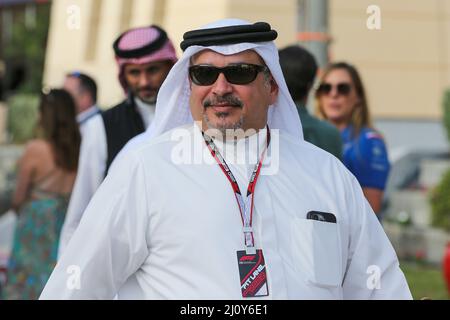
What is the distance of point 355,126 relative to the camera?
5777mm

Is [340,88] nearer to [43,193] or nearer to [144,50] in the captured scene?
[144,50]

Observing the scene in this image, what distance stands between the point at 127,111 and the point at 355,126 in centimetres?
124

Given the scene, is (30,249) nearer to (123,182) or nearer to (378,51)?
(123,182)

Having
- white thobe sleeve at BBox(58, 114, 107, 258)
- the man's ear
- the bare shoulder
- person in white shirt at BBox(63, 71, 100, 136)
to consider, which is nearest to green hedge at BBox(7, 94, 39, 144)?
person in white shirt at BBox(63, 71, 100, 136)

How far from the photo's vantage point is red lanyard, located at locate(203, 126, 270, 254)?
317 cm

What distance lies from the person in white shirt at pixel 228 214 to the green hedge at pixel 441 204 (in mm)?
9142

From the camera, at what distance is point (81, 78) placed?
8094 mm

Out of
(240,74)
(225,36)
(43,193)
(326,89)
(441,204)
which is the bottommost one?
(441,204)

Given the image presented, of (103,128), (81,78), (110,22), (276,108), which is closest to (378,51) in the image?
(110,22)

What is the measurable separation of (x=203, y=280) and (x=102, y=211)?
1.23 feet

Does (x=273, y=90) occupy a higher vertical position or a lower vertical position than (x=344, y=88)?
higher

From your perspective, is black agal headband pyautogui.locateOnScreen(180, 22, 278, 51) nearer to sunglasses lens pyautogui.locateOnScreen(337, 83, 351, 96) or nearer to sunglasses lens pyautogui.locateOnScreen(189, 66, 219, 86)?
sunglasses lens pyautogui.locateOnScreen(189, 66, 219, 86)

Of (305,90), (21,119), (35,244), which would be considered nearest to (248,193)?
(305,90)

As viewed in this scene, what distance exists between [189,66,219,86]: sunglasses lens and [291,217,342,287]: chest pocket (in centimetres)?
52
